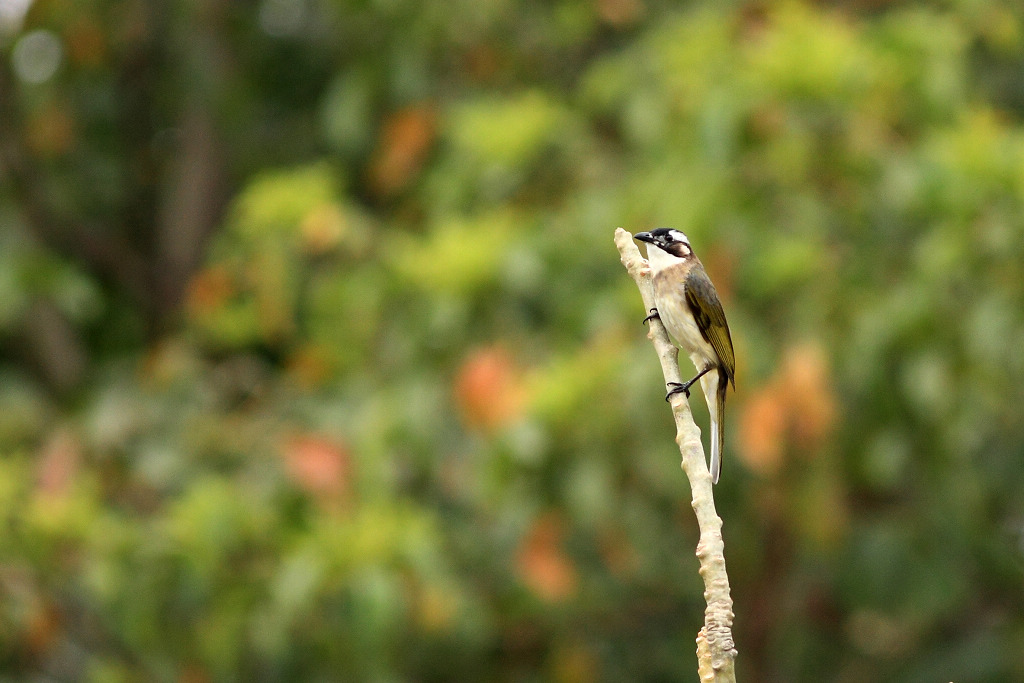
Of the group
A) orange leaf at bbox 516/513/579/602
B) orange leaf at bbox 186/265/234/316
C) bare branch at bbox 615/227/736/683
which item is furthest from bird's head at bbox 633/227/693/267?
orange leaf at bbox 186/265/234/316

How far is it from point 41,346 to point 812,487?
3571 mm

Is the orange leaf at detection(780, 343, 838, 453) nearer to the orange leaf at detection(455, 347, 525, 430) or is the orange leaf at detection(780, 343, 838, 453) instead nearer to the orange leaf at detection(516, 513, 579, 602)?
the orange leaf at detection(455, 347, 525, 430)

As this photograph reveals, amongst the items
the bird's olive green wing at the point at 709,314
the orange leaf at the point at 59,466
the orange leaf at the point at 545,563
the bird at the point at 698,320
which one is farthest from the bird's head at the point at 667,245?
the orange leaf at the point at 59,466

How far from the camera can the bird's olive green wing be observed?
216 cm

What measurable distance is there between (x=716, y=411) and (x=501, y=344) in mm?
2612

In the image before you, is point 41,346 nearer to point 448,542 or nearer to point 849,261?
point 448,542

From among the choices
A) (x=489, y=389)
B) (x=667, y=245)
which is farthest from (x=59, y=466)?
(x=667, y=245)

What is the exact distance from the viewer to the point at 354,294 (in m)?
5.14

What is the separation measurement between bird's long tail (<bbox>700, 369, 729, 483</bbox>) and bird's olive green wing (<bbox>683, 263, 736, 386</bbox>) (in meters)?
0.05

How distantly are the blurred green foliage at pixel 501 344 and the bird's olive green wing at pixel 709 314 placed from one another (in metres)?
1.71

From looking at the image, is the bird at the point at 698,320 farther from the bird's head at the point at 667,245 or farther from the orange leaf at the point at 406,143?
the orange leaf at the point at 406,143

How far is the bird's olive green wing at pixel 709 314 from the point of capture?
216cm

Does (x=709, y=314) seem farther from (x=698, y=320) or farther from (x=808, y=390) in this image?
(x=808, y=390)

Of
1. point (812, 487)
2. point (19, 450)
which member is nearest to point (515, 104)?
point (812, 487)
